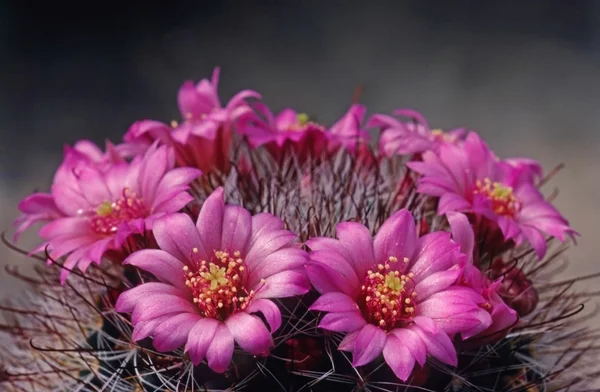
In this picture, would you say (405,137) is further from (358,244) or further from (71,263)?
(71,263)

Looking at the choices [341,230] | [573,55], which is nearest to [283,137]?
[341,230]

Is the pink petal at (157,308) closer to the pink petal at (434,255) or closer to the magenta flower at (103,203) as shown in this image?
the magenta flower at (103,203)

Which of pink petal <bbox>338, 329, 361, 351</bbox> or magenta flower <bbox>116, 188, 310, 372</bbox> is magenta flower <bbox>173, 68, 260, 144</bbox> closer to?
magenta flower <bbox>116, 188, 310, 372</bbox>

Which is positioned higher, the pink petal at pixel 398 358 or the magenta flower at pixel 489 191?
the magenta flower at pixel 489 191

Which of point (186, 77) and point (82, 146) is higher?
point (82, 146)

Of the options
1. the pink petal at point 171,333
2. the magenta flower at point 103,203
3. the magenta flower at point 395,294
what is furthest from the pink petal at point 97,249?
the magenta flower at point 395,294

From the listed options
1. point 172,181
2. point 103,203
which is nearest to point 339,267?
point 172,181

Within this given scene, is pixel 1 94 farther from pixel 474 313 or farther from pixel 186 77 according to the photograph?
pixel 474 313
